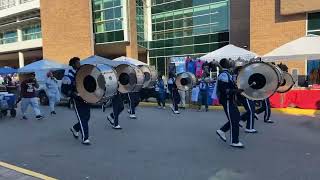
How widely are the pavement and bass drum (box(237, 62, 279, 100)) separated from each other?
111cm

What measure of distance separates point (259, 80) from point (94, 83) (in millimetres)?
3569

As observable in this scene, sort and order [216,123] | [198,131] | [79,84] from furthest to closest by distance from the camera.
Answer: [216,123] < [198,131] < [79,84]

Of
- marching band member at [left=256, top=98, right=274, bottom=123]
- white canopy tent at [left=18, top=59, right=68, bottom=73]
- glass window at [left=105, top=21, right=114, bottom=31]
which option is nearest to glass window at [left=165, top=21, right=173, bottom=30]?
glass window at [left=105, top=21, right=114, bottom=31]

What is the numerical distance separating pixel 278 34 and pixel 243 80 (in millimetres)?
17476

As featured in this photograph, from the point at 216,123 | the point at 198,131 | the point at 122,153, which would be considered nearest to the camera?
the point at 122,153

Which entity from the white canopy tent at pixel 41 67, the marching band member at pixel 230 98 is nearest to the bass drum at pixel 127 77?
the marching band member at pixel 230 98

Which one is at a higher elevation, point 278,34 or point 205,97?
point 278,34

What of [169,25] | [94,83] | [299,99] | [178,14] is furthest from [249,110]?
[169,25]

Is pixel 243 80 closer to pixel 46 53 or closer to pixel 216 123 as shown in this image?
pixel 216 123

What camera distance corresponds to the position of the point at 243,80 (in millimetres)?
8047

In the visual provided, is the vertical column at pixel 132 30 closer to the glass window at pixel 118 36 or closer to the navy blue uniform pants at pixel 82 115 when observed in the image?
the glass window at pixel 118 36

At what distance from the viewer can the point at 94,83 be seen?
8438mm

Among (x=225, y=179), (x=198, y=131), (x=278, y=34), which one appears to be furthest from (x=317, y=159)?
(x=278, y=34)

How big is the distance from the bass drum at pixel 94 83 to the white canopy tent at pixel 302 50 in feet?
26.8
